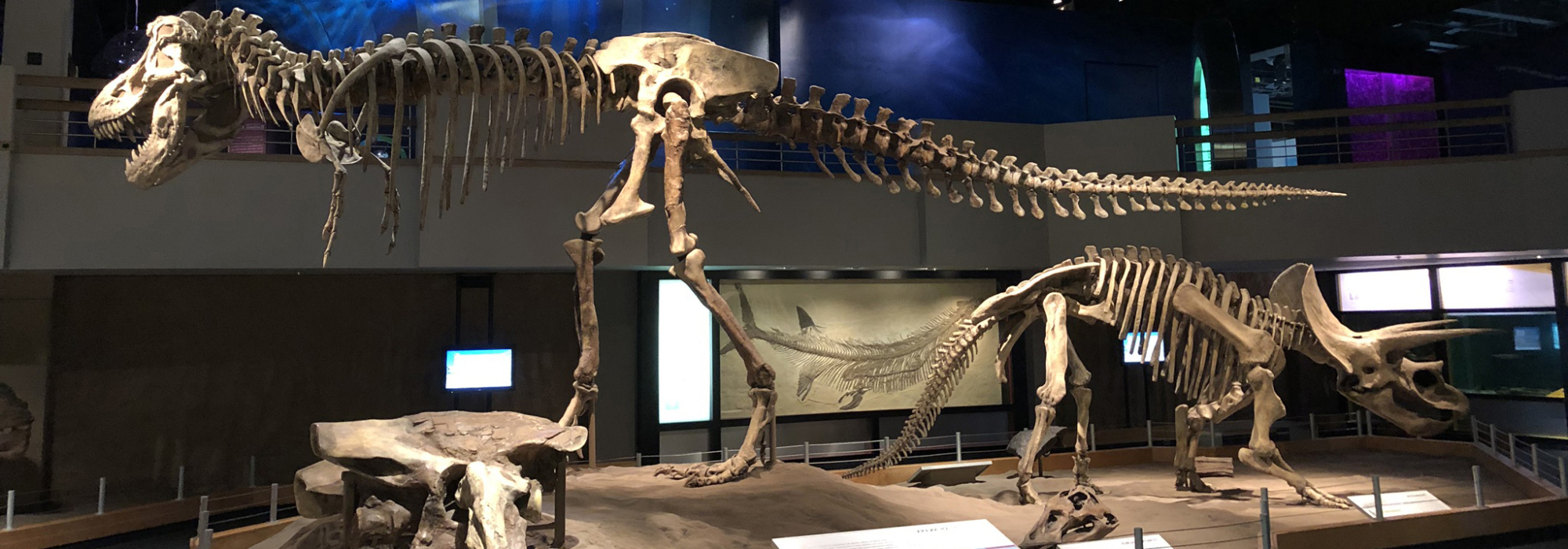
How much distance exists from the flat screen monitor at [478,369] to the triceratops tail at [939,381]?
326 cm

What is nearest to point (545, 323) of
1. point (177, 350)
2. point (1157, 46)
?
point (177, 350)

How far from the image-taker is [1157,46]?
10.8 metres

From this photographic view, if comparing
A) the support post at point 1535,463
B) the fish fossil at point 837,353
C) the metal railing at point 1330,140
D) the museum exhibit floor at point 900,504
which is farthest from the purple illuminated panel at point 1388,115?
the fish fossil at point 837,353

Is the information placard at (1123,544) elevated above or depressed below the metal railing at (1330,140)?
below

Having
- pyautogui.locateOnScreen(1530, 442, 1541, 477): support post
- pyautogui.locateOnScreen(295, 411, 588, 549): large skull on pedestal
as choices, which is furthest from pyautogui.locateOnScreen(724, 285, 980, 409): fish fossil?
pyautogui.locateOnScreen(295, 411, 588, 549): large skull on pedestal

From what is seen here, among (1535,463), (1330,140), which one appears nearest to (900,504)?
(1535,463)

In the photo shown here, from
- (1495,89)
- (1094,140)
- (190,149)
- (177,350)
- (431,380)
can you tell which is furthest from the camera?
(1495,89)

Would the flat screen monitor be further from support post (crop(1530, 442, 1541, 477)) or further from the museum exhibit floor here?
support post (crop(1530, 442, 1541, 477))

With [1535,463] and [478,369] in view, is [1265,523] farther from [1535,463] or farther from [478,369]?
A: [478,369]

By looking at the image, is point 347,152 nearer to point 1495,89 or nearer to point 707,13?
point 707,13

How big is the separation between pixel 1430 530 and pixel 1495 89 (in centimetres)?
700

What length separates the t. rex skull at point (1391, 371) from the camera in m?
5.57

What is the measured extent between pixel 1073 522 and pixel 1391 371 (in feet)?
9.88

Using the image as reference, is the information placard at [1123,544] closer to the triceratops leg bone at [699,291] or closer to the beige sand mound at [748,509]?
the beige sand mound at [748,509]
